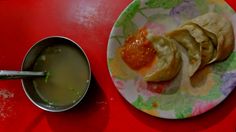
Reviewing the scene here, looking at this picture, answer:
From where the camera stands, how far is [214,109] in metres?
1.51

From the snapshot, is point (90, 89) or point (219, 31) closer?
point (219, 31)

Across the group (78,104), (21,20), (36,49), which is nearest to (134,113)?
(78,104)

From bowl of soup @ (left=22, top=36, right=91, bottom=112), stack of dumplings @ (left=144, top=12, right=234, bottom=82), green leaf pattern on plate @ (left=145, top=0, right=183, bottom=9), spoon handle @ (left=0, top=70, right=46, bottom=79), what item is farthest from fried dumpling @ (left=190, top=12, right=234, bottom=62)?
spoon handle @ (left=0, top=70, right=46, bottom=79)

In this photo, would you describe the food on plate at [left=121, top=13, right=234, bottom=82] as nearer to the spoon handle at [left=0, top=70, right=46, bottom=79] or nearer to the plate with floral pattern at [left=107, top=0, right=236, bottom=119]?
the plate with floral pattern at [left=107, top=0, right=236, bottom=119]

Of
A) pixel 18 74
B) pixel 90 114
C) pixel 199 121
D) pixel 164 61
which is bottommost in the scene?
pixel 199 121

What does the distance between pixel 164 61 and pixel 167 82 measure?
81 mm

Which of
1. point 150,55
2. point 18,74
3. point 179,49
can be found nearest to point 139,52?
point 150,55

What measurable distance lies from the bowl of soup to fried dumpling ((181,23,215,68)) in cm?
41

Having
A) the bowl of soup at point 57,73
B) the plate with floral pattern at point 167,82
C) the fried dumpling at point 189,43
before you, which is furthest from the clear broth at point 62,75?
the fried dumpling at point 189,43

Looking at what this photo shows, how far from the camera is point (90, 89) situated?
5.30ft

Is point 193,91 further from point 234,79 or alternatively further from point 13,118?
point 13,118

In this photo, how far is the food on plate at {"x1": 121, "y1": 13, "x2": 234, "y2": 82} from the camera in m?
1.46

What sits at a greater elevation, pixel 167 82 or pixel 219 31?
pixel 219 31

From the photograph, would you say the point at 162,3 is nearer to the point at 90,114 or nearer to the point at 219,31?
the point at 219,31
